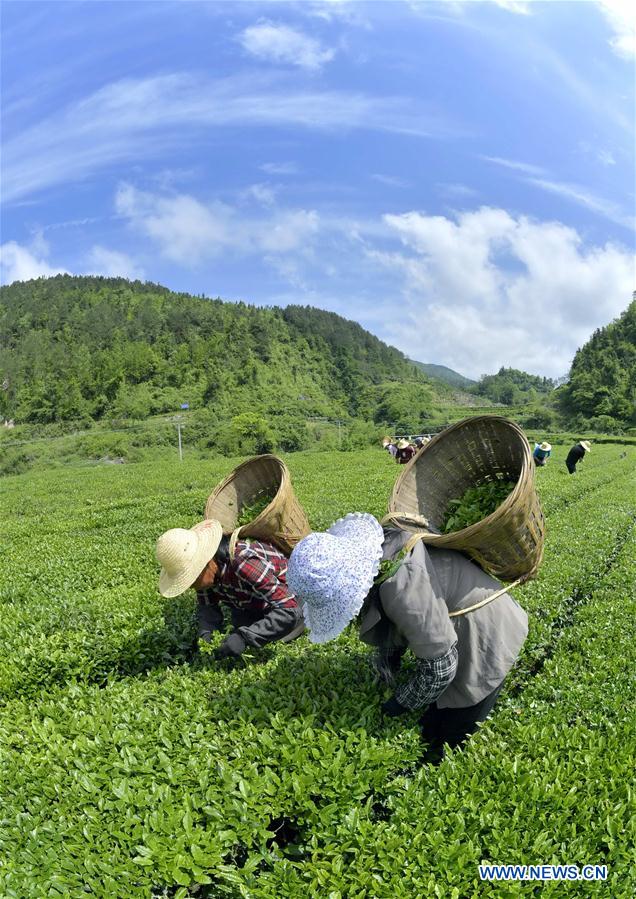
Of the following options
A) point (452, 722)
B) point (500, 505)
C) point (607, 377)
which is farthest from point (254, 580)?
point (607, 377)

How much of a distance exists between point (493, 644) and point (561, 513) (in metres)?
7.76

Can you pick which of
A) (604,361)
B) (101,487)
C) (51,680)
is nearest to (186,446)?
(101,487)

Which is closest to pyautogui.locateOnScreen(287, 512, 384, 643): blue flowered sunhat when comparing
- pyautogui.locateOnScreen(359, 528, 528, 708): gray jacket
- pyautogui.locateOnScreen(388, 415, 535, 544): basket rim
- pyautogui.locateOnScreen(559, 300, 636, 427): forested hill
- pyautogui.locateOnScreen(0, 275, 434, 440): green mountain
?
pyautogui.locateOnScreen(359, 528, 528, 708): gray jacket

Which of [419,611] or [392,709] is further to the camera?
[392,709]

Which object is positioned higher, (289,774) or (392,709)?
(392,709)

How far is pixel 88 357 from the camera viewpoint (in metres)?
74.1

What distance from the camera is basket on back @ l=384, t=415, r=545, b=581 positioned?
257 centimetres

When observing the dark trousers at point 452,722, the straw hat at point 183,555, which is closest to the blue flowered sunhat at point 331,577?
the dark trousers at point 452,722

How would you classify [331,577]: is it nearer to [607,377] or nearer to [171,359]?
[607,377]

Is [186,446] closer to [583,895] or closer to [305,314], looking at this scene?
[583,895]

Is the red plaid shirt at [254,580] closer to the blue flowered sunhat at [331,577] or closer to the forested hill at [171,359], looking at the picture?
the blue flowered sunhat at [331,577]

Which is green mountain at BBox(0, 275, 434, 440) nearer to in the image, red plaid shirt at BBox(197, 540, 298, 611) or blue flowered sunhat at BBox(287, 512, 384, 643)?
red plaid shirt at BBox(197, 540, 298, 611)

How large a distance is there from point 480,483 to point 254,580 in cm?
157

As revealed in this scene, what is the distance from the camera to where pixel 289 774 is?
106 inches
